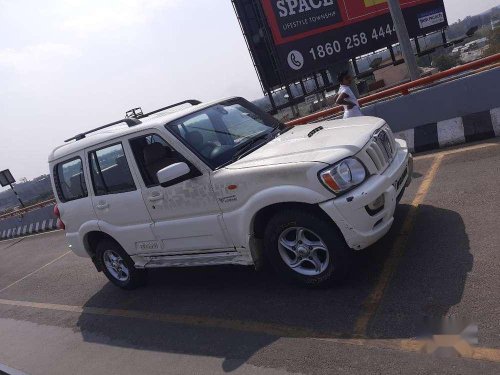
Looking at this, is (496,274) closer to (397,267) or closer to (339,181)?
(397,267)

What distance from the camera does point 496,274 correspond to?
3.61 metres

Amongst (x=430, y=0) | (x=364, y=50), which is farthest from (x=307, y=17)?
(x=430, y=0)

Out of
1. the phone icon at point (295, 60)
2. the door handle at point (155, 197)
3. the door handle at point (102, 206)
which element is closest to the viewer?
the door handle at point (155, 197)

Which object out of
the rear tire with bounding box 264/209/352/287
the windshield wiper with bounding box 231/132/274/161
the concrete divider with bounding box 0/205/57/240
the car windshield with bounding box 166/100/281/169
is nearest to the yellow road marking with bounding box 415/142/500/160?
the car windshield with bounding box 166/100/281/169

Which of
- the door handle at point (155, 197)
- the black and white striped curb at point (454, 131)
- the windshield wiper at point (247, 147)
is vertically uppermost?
the windshield wiper at point (247, 147)

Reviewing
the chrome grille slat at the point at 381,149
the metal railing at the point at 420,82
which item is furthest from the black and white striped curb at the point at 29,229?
the chrome grille slat at the point at 381,149

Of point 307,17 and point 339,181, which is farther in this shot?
point 307,17

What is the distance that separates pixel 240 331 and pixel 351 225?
57.4 inches

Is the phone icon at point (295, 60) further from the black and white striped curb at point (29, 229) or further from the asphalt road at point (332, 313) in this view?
the black and white striped curb at point (29, 229)

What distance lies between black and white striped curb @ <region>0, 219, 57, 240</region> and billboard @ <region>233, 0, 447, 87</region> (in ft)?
28.7

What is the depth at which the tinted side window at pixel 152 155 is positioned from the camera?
15.6 feet

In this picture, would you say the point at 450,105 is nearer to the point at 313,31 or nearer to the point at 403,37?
the point at 403,37

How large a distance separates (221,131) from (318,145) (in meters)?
1.22

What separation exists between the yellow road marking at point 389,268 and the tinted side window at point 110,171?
2.85 meters
